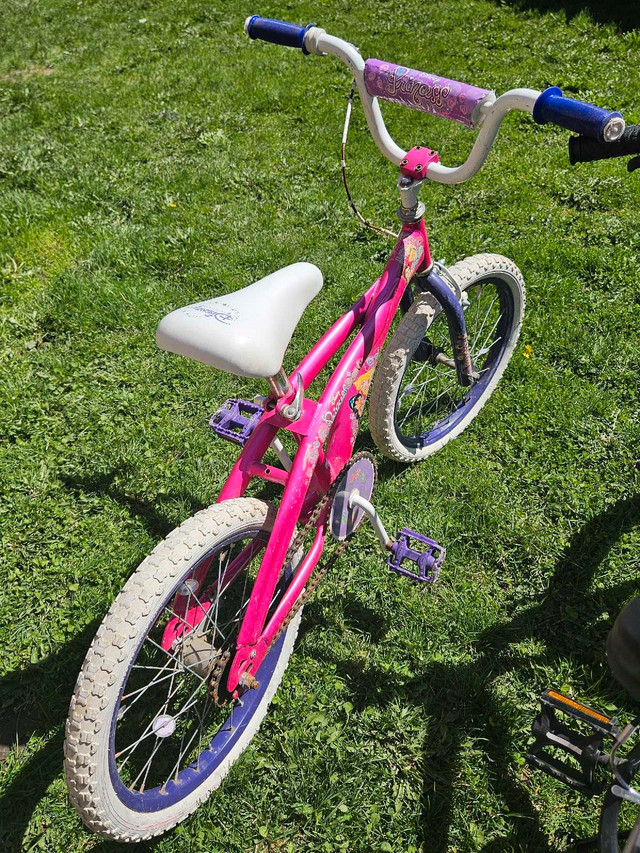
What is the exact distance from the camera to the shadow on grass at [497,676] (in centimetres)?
220

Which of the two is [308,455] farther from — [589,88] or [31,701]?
[589,88]

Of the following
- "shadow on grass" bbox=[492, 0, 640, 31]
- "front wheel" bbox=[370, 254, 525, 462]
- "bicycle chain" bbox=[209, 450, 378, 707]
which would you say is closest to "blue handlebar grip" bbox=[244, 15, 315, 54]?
"front wheel" bbox=[370, 254, 525, 462]

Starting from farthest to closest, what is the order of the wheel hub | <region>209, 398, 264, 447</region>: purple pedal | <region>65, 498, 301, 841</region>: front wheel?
<region>209, 398, 264, 447</region>: purple pedal, the wheel hub, <region>65, 498, 301, 841</region>: front wheel

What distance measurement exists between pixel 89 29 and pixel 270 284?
7695mm

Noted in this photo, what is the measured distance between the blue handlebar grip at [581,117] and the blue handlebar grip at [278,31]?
3.08 ft

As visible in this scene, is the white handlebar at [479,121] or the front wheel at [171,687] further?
the white handlebar at [479,121]

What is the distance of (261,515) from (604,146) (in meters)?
1.47

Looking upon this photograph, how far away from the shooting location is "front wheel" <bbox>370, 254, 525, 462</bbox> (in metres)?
2.63

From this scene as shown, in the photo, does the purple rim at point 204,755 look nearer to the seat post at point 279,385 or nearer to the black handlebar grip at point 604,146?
the seat post at point 279,385

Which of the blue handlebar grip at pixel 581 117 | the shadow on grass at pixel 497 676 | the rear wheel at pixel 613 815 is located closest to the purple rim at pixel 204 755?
the shadow on grass at pixel 497 676

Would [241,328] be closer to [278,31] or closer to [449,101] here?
[449,101]

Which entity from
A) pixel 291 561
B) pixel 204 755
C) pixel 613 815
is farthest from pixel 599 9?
pixel 204 755

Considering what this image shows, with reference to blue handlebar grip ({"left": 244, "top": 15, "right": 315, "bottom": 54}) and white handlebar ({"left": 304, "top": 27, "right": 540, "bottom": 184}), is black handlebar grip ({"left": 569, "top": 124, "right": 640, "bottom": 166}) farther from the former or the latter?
blue handlebar grip ({"left": 244, "top": 15, "right": 315, "bottom": 54})

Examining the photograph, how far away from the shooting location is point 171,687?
215 cm
